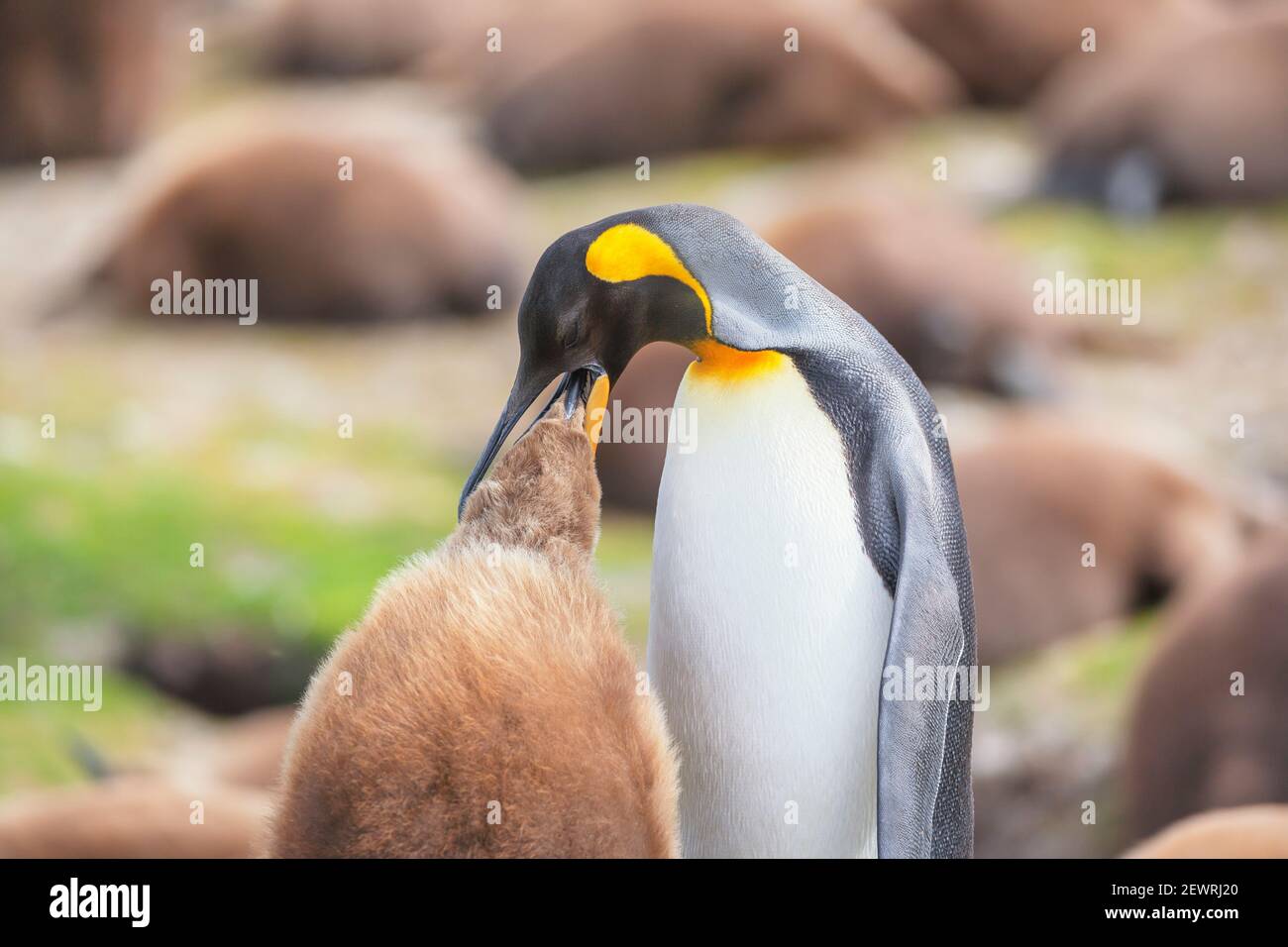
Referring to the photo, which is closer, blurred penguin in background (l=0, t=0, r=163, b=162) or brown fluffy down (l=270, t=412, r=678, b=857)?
brown fluffy down (l=270, t=412, r=678, b=857)

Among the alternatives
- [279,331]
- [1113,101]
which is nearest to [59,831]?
[279,331]

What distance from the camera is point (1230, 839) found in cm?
183

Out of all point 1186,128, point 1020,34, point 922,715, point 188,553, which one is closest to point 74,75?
point 188,553

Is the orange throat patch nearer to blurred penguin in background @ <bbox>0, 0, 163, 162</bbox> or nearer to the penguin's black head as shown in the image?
the penguin's black head

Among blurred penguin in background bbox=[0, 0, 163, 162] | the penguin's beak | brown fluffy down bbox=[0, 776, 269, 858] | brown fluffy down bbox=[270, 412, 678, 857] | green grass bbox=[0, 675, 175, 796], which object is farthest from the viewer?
blurred penguin in background bbox=[0, 0, 163, 162]

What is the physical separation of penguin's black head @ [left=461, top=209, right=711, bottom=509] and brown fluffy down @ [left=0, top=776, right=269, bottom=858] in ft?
2.75

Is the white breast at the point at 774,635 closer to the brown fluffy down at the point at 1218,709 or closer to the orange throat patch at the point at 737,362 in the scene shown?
the orange throat patch at the point at 737,362

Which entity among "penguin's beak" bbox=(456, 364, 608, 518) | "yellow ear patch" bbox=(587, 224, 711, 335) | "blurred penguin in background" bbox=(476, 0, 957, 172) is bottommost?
"penguin's beak" bbox=(456, 364, 608, 518)

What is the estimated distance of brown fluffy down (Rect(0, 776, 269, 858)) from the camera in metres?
2.07

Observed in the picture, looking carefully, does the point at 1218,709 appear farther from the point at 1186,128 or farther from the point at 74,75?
the point at 74,75

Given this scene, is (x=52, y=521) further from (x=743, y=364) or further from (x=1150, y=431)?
(x=743, y=364)

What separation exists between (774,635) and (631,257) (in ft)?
1.10

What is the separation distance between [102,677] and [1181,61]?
4.00 m

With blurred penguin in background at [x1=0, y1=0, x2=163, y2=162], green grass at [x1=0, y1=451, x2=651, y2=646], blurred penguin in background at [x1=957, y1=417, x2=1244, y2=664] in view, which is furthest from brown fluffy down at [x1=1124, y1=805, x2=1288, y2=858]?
blurred penguin in background at [x1=0, y1=0, x2=163, y2=162]
